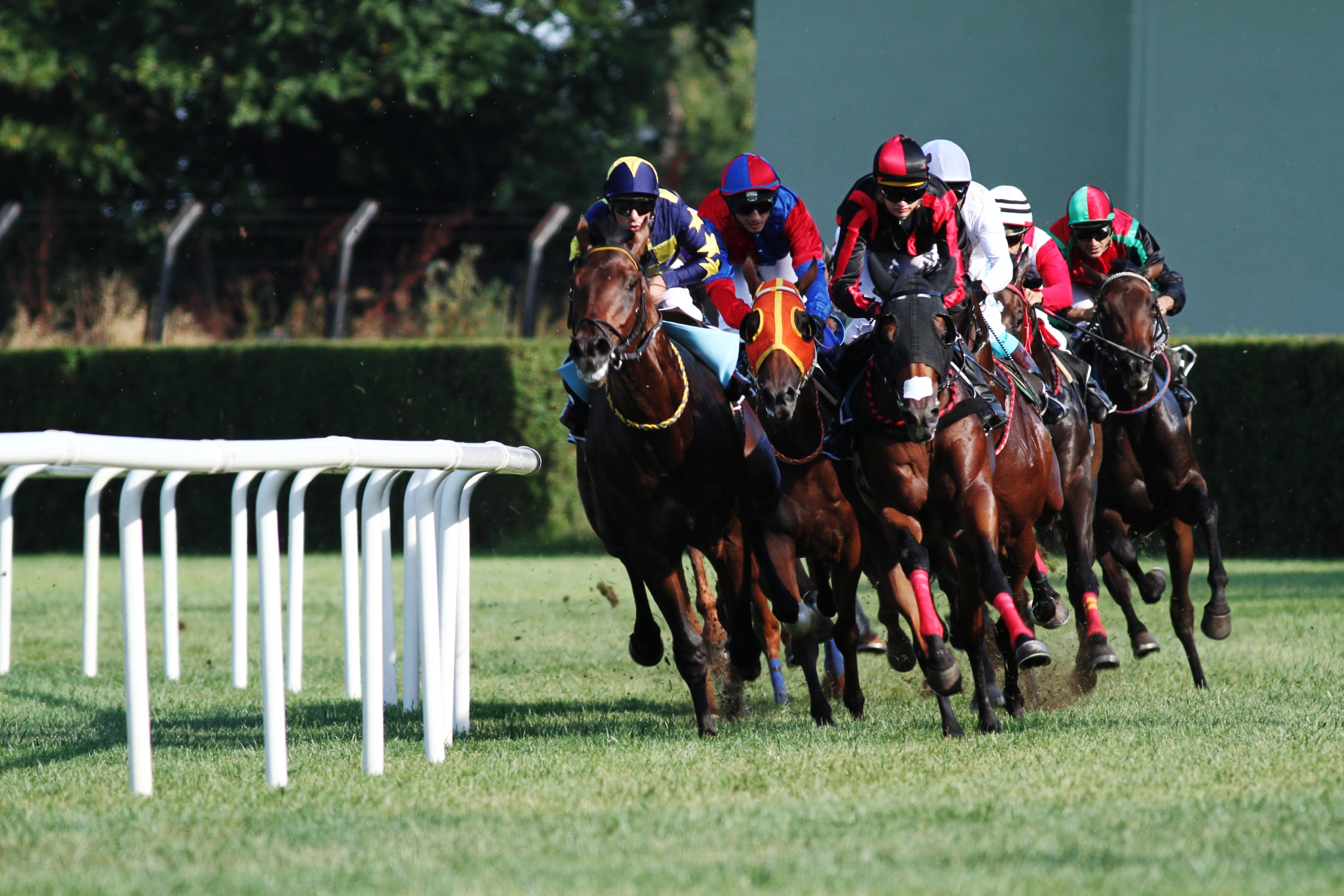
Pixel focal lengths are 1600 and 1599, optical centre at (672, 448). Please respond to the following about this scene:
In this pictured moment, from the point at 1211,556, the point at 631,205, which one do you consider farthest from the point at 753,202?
the point at 1211,556

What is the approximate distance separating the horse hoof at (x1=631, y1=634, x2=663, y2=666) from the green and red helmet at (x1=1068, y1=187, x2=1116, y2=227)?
125 inches

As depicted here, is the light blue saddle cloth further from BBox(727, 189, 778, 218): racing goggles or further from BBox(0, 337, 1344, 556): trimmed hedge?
BBox(0, 337, 1344, 556): trimmed hedge

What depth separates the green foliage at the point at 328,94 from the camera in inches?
974

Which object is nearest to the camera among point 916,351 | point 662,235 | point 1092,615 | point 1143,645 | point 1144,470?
point 916,351

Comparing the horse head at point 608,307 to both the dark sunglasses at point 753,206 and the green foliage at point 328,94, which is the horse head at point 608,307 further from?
the green foliage at point 328,94

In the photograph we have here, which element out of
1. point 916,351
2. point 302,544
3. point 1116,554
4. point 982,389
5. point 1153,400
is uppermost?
point 916,351

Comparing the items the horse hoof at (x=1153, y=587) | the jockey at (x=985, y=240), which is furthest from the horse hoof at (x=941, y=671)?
the horse hoof at (x=1153, y=587)

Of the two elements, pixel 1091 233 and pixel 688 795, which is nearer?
pixel 688 795

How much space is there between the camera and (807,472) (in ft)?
22.0

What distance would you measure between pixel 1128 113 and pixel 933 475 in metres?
12.2

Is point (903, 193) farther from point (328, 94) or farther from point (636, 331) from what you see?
point (328, 94)

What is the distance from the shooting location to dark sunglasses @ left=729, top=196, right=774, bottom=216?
22.4 feet

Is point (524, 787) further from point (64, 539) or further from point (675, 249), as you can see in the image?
point (64, 539)

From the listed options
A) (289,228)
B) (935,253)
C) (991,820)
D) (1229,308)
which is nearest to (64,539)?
(289,228)
